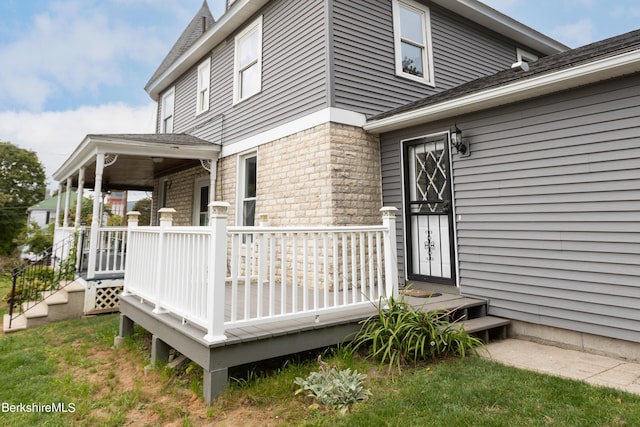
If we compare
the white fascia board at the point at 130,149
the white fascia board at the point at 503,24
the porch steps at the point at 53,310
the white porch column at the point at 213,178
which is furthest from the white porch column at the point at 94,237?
the white fascia board at the point at 503,24

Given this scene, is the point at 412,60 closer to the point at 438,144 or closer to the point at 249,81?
the point at 438,144

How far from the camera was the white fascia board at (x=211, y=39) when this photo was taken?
6871mm

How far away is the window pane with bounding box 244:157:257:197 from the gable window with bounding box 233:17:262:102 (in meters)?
1.35

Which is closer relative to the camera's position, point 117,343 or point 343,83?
point 117,343

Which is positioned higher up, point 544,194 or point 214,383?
point 544,194

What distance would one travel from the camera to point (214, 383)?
Answer: 2.72m

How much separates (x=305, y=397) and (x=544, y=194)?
11.3 feet

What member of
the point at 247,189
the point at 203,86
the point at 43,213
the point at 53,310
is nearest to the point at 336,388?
the point at 247,189

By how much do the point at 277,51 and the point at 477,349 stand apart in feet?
19.0

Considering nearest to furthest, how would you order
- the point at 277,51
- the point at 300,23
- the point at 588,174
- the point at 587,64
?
the point at 587,64 < the point at 588,174 < the point at 300,23 < the point at 277,51

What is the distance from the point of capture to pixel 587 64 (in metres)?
3.39

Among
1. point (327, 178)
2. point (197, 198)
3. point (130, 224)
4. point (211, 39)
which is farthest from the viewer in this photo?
point (197, 198)

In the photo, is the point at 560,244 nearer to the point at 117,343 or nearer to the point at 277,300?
the point at 277,300

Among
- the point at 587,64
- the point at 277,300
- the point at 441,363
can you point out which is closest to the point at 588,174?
the point at 587,64
